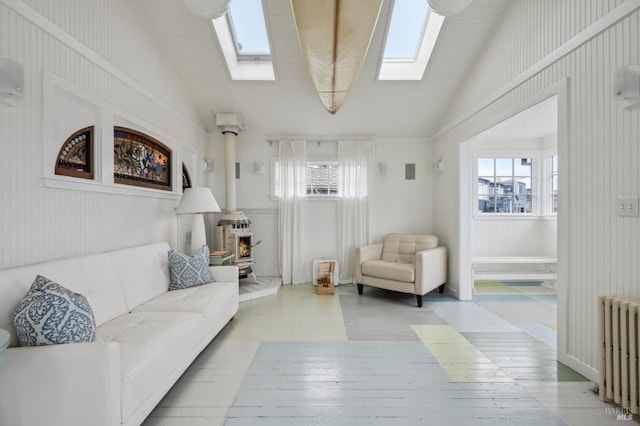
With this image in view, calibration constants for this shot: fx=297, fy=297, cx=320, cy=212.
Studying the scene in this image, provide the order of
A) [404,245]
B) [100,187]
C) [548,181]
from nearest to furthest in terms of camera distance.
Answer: [100,187], [404,245], [548,181]

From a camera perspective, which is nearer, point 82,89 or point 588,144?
point 588,144

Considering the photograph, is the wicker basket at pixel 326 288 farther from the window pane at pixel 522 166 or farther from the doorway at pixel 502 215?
the window pane at pixel 522 166

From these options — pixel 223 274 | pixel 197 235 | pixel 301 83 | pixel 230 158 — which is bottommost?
pixel 223 274

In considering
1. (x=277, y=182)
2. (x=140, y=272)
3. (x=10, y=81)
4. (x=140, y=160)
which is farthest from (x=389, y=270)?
(x=10, y=81)

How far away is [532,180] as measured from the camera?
204 inches

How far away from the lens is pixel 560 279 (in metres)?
2.32

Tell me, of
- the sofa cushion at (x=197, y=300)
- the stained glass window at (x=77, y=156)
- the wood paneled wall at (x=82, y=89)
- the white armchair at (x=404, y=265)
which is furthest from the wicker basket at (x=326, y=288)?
the stained glass window at (x=77, y=156)

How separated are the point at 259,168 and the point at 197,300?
2.78 m

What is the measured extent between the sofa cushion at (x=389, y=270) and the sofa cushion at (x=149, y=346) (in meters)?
2.45

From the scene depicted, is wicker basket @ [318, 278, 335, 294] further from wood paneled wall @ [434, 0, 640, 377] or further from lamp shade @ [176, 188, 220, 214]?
wood paneled wall @ [434, 0, 640, 377]

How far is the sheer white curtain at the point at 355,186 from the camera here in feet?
15.8

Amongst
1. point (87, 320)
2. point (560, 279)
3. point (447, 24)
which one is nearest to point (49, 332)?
point (87, 320)

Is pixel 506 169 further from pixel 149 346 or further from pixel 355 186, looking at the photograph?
pixel 149 346

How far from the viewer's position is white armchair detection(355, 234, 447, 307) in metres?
3.74
